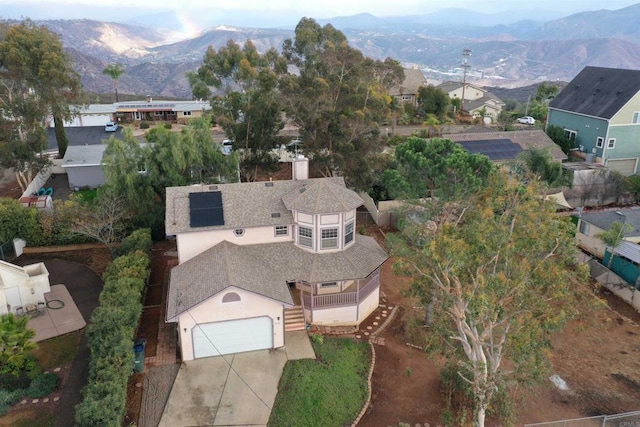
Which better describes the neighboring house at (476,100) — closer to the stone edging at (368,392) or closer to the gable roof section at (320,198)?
the gable roof section at (320,198)

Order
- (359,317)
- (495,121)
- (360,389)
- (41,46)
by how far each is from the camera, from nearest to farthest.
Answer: (360,389)
(359,317)
(41,46)
(495,121)

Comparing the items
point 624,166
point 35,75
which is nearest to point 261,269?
point 35,75

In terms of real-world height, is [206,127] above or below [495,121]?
above

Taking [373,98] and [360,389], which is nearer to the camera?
[360,389]

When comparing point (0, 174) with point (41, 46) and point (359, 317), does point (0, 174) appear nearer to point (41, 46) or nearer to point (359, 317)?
point (41, 46)

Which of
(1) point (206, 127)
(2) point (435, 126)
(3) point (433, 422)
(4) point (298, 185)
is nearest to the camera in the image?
(3) point (433, 422)

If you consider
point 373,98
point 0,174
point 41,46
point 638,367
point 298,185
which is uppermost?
point 41,46

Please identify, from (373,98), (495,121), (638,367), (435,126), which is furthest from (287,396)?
(495,121)
